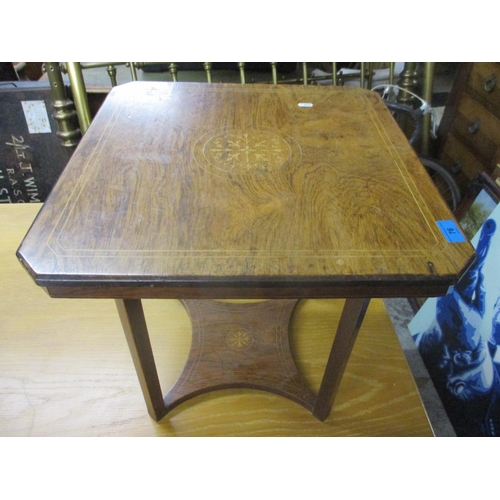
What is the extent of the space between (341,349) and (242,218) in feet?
1.19

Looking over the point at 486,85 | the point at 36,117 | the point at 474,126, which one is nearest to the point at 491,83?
the point at 486,85

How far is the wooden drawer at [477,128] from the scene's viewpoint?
55.3 inches

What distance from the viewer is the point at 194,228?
0.73 m

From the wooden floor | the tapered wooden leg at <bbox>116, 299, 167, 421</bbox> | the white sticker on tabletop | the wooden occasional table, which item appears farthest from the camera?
the white sticker on tabletop

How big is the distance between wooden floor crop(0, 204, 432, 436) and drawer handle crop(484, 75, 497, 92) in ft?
2.84

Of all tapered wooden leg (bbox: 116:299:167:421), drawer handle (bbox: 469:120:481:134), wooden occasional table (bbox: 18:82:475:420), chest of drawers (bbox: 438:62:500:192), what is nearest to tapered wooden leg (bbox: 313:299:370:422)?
wooden occasional table (bbox: 18:82:475:420)

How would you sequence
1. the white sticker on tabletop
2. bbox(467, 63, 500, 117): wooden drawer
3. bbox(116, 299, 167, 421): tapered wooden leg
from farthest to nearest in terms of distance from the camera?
1. the white sticker on tabletop
2. bbox(467, 63, 500, 117): wooden drawer
3. bbox(116, 299, 167, 421): tapered wooden leg

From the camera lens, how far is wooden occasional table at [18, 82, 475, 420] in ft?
2.18

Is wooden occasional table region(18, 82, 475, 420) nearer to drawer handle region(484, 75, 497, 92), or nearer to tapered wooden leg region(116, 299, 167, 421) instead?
tapered wooden leg region(116, 299, 167, 421)

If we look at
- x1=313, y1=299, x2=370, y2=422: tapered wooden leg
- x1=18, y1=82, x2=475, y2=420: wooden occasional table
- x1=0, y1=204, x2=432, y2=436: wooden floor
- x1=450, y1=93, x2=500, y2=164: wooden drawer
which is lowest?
x1=0, y1=204, x2=432, y2=436: wooden floor

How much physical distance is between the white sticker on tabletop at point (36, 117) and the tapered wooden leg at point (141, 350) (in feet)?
4.16

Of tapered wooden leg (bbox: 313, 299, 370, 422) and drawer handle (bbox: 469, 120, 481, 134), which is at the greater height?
drawer handle (bbox: 469, 120, 481, 134)

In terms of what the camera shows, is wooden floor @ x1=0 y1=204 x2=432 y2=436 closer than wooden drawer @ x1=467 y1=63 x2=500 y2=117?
Yes

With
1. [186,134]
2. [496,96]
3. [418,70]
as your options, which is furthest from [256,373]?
[418,70]
